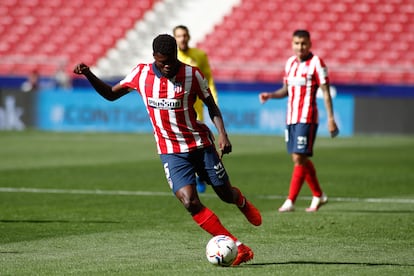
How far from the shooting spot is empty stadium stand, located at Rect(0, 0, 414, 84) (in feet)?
103

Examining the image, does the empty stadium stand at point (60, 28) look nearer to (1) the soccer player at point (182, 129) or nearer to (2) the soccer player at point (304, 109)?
(2) the soccer player at point (304, 109)

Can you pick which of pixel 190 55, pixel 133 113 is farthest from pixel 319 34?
pixel 190 55

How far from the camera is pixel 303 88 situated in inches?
488

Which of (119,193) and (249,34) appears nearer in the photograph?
(119,193)

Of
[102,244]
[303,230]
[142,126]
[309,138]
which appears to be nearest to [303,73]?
[309,138]

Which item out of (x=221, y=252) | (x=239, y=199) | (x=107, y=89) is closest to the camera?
(x=221, y=252)

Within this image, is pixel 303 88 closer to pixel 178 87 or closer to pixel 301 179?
Answer: pixel 301 179

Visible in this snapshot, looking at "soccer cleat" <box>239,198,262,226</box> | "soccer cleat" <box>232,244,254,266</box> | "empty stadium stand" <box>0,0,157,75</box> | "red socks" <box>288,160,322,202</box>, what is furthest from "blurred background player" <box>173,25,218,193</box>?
"empty stadium stand" <box>0,0,157,75</box>

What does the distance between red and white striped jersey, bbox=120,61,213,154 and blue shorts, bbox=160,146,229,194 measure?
6 centimetres

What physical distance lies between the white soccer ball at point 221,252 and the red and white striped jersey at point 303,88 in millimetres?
4708

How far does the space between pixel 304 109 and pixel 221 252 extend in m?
4.85

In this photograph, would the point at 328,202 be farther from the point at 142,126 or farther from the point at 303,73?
the point at 142,126

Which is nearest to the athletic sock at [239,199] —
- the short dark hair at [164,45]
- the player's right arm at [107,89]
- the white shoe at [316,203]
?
the player's right arm at [107,89]

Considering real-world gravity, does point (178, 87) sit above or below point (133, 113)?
above
